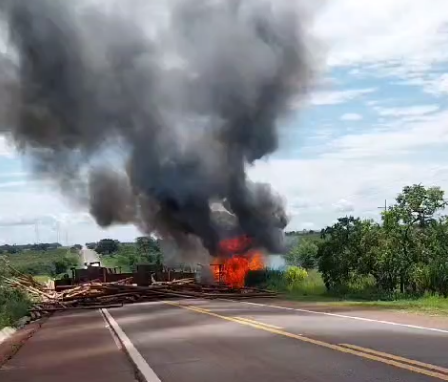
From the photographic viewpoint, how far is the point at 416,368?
28.3 feet

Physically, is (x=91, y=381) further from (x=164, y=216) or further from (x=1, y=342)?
(x=164, y=216)

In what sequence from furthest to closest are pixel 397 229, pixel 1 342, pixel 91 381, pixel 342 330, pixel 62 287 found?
pixel 62 287, pixel 397 229, pixel 1 342, pixel 342 330, pixel 91 381

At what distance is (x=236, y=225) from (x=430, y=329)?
26.9 m

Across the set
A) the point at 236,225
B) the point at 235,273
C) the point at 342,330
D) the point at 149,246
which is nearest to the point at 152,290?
the point at 235,273

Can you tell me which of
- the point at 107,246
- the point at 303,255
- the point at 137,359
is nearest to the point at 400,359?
the point at 137,359

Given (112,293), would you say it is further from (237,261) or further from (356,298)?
(356,298)

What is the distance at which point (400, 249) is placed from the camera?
28391 millimetres

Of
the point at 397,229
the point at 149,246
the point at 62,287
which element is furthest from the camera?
the point at 149,246

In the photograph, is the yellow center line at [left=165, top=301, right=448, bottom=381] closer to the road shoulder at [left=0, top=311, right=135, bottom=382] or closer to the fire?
the road shoulder at [left=0, top=311, right=135, bottom=382]

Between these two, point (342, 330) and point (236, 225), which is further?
point (236, 225)

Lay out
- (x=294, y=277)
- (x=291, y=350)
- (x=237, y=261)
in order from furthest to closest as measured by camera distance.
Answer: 1. (x=237, y=261)
2. (x=294, y=277)
3. (x=291, y=350)

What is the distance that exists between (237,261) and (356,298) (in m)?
11.4

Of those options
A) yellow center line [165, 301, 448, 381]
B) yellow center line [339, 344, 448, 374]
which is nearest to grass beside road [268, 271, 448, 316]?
yellow center line [165, 301, 448, 381]

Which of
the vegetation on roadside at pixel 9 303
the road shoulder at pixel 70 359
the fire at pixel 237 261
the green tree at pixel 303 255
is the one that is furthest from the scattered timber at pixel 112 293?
the green tree at pixel 303 255
